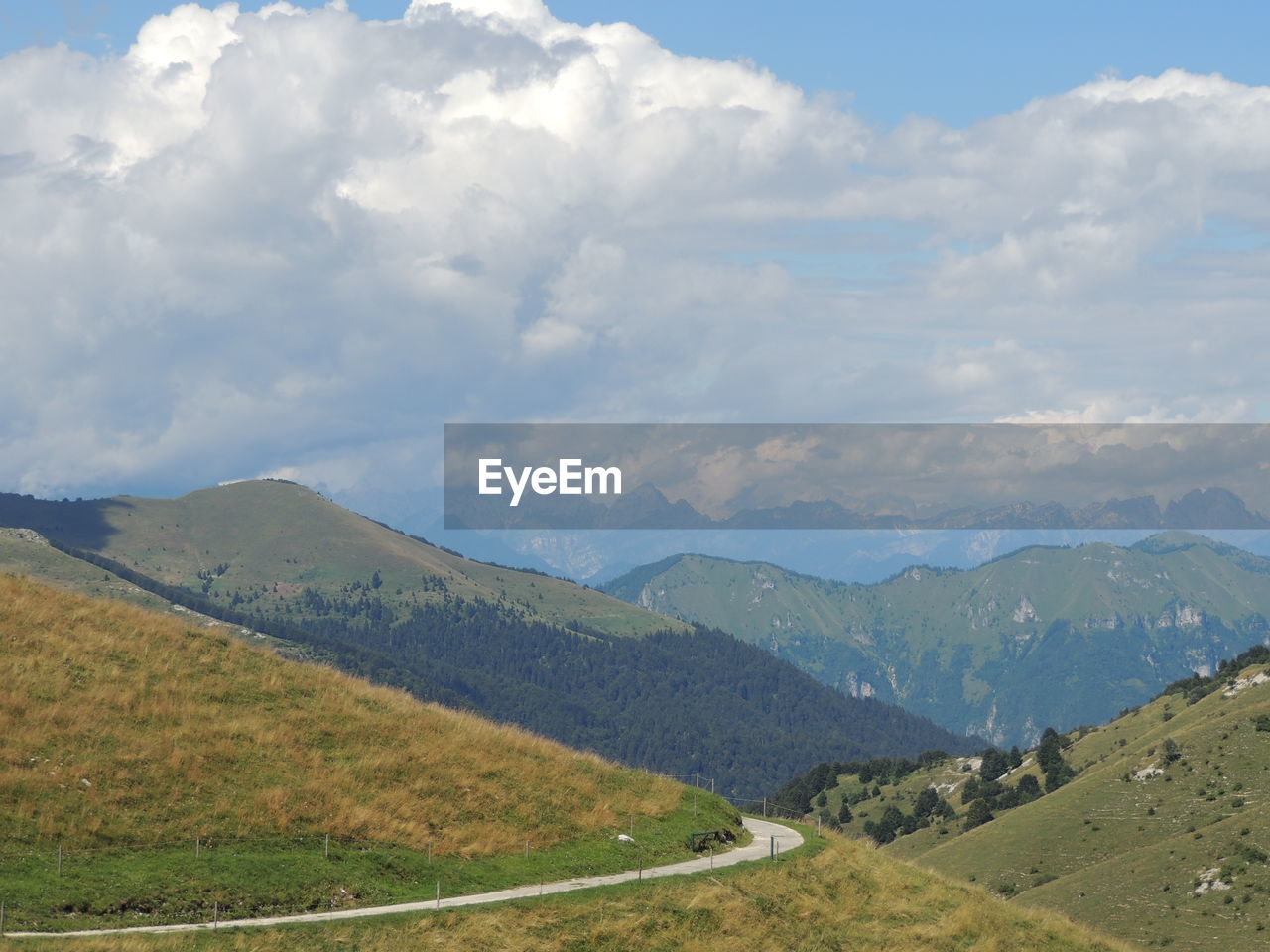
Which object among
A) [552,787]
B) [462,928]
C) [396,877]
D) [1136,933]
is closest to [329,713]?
[552,787]

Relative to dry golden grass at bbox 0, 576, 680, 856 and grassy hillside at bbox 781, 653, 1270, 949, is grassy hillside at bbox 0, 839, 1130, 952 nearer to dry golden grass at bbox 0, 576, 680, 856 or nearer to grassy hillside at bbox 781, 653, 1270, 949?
dry golden grass at bbox 0, 576, 680, 856

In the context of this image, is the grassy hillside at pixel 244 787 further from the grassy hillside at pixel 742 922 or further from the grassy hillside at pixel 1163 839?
the grassy hillside at pixel 1163 839

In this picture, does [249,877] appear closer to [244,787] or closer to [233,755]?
[244,787]

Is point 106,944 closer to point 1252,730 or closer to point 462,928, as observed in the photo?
point 462,928

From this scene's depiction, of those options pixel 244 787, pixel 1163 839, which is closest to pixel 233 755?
pixel 244 787

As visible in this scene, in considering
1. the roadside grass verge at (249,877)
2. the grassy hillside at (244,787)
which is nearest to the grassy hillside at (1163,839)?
the grassy hillside at (244,787)
